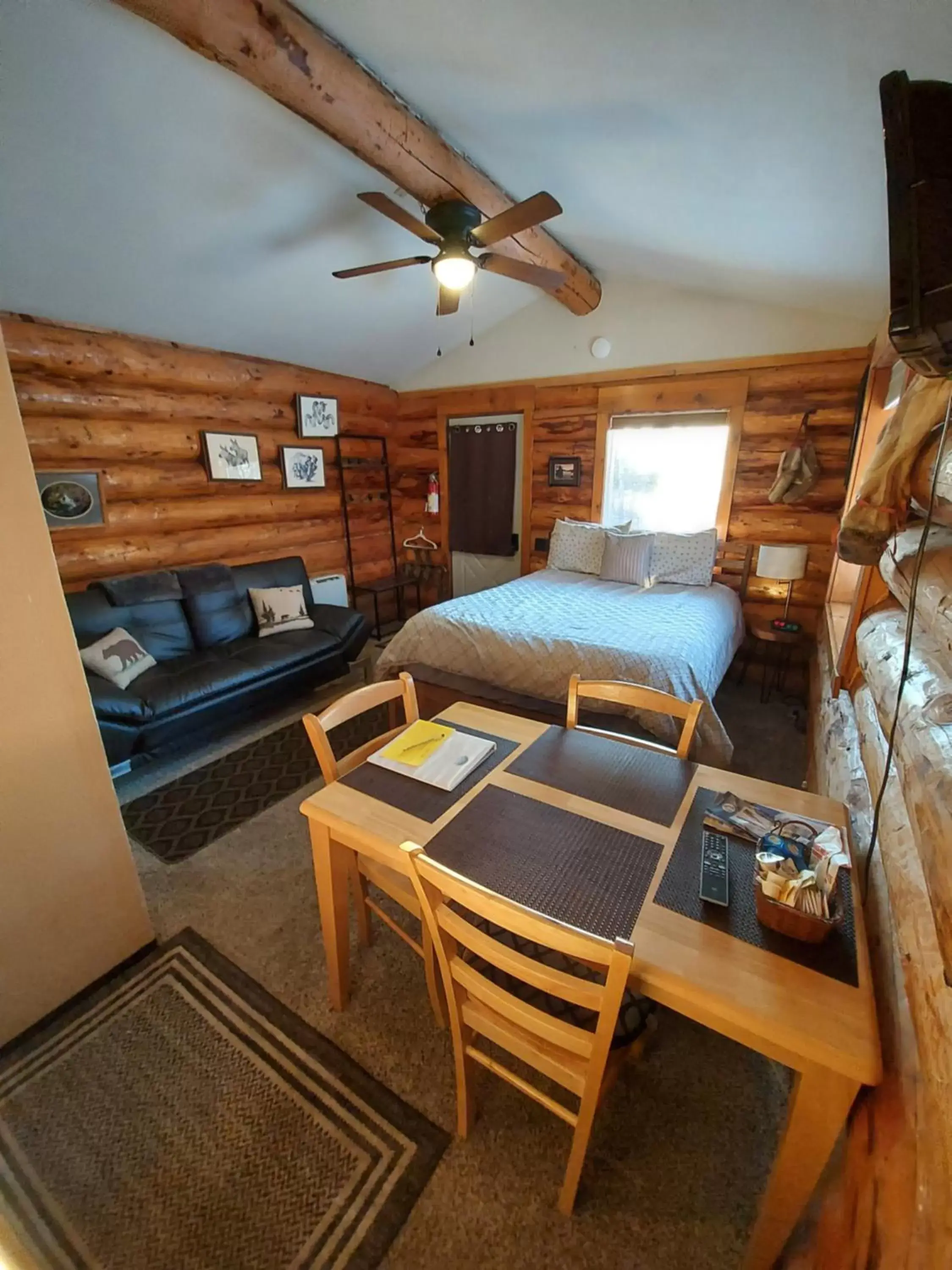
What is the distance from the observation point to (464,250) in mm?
2260

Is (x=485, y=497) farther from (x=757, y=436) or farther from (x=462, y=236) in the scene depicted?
(x=462, y=236)

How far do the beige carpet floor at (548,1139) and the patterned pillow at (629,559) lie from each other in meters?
2.66

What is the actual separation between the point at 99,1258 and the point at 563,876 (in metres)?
1.27

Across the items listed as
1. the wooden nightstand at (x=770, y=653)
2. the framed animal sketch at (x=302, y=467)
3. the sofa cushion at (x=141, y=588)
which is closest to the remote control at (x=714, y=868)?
the wooden nightstand at (x=770, y=653)

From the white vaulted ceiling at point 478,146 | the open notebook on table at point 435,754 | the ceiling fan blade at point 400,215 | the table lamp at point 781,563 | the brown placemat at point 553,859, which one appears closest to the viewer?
the brown placemat at point 553,859

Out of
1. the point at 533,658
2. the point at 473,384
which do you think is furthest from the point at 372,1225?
the point at 473,384

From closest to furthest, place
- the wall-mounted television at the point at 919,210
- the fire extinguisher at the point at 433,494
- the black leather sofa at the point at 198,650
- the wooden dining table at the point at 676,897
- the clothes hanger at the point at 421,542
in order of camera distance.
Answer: the wall-mounted television at the point at 919,210, the wooden dining table at the point at 676,897, the black leather sofa at the point at 198,650, the fire extinguisher at the point at 433,494, the clothes hanger at the point at 421,542

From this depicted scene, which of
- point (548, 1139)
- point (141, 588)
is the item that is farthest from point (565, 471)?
point (548, 1139)

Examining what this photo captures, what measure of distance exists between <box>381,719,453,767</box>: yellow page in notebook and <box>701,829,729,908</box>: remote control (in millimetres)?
733

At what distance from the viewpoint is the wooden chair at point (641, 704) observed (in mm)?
1445

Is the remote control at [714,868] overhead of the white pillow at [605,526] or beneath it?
beneath

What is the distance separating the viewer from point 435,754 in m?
1.44

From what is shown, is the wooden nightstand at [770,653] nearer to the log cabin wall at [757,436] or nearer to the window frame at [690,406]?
the log cabin wall at [757,436]

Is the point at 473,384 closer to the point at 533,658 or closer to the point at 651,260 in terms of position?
the point at 651,260
